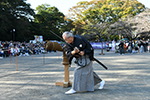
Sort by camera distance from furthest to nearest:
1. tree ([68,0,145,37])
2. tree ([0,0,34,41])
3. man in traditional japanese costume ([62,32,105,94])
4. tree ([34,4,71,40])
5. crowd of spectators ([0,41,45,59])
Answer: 1. tree ([34,4,71,40])
2. tree ([68,0,145,37])
3. tree ([0,0,34,41])
4. crowd of spectators ([0,41,45,59])
5. man in traditional japanese costume ([62,32,105,94])

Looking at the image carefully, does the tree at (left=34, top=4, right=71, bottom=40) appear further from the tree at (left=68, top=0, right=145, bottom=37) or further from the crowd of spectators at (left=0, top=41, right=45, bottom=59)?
the crowd of spectators at (left=0, top=41, right=45, bottom=59)

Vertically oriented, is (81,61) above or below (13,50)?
below

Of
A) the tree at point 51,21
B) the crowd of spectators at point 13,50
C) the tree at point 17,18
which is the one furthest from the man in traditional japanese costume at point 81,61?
the tree at point 51,21

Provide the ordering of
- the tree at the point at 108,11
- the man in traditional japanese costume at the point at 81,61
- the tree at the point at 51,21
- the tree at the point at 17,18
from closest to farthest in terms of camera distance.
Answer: the man in traditional japanese costume at the point at 81,61
the tree at the point at 17,18
the tree at the point at 108,11
the tree at the point at 51,21

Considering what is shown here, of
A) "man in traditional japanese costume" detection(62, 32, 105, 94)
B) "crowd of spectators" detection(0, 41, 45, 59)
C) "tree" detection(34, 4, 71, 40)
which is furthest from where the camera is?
"tree" detection(34, 4, 71, 40)

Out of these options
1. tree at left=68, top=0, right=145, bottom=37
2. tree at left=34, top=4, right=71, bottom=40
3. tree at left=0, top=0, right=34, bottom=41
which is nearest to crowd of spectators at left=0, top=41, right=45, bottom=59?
tree at left=0, top=0, right=34, bottom=41

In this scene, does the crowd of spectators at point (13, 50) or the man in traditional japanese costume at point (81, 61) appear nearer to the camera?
the man in traditional japanese costume at point (81, 61)

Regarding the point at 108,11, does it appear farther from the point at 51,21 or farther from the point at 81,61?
the point at 81,61

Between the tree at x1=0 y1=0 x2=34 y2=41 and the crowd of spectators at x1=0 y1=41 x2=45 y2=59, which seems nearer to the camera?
the crowd of spectators at x1=0 y1=41 x2=45 y2=59

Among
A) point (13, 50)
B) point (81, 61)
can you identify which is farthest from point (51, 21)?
point (81, 61)

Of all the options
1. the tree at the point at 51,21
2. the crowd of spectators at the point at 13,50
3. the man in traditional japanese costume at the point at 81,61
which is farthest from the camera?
the tree at the point at 51,21

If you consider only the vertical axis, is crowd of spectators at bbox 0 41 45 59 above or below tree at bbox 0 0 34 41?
below

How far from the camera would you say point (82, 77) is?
5.15 m

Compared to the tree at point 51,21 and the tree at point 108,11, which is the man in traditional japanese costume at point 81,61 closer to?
the tree at point 108,11
